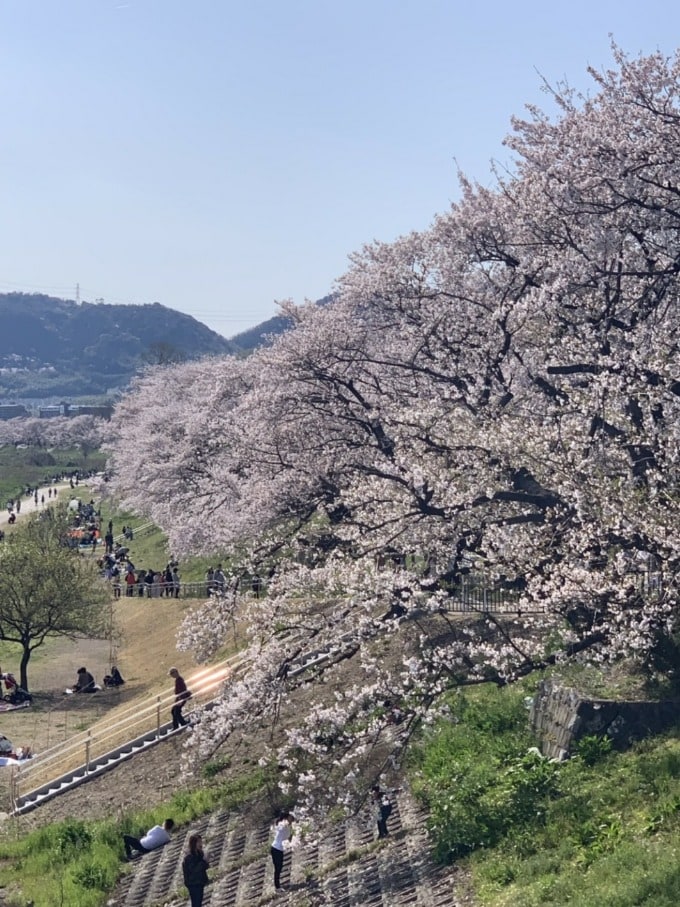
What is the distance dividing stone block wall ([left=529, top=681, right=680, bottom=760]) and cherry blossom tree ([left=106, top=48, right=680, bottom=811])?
638 millimetres

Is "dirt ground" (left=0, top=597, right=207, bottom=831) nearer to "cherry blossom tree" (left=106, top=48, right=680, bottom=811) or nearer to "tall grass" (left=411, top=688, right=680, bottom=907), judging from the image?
"cherry blossom tree" (left=106, top=48, right=680, bottom=811)

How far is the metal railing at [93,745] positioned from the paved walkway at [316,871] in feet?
14.5

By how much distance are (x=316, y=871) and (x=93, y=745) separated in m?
9.00

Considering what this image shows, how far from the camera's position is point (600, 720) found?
1305cm

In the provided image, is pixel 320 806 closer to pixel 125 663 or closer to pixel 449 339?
pixel 449 339

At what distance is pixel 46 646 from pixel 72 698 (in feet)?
31.0

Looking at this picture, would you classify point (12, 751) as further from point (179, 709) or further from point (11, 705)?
point (11, 705)

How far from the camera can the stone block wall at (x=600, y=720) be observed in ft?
41.9

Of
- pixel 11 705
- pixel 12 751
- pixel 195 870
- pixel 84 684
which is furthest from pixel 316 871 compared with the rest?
pixel 11 705

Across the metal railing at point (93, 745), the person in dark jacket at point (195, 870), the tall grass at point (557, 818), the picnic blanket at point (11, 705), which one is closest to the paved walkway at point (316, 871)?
the tall grass at point (557, 818)

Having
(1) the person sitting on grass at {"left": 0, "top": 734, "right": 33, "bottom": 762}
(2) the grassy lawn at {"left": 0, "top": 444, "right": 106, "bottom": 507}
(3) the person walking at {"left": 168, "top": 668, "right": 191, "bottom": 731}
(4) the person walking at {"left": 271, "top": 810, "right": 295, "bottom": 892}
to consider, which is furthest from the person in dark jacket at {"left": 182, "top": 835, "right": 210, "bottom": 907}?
(2) the grassy lawn at {"left": 0, "top": 444, "right": 106, "bottom": 507}

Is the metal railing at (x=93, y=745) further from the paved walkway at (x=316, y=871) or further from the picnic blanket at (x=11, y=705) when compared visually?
the picnic blanket at (x=11, y=705)

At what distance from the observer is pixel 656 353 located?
1459 centimetres

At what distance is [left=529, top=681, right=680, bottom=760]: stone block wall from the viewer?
503 inches
